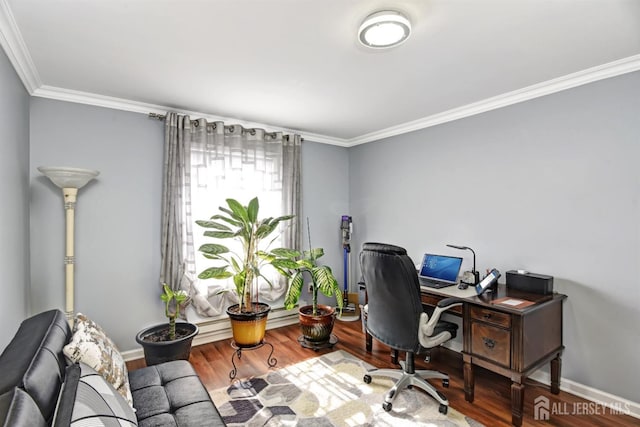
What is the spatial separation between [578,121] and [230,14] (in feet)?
8.68

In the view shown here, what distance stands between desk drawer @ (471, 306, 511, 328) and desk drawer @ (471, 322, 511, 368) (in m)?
0.04

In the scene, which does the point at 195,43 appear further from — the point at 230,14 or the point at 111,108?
the point at 111,108

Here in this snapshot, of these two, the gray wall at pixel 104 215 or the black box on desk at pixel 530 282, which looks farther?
the gray wall at pixel 104 215

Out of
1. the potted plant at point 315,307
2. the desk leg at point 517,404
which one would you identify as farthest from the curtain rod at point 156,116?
the desk leg at point 517,404

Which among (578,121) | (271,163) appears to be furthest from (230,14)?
(578,121)

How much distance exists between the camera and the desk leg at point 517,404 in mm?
2066

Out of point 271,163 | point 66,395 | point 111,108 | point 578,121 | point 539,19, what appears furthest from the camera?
point 271,163

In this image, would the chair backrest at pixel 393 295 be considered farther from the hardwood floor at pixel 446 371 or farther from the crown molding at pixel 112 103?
the crown molding at pixel 112 103

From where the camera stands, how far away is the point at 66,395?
110cm

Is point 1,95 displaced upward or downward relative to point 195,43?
downward

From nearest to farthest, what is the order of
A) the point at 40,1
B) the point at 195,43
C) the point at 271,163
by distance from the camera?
the point at 40,1 → the point at 195,43 → the point at 271,163

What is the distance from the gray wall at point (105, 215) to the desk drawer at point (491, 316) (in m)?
2.93

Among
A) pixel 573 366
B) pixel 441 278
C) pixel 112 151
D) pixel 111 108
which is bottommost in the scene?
pixel 573 366

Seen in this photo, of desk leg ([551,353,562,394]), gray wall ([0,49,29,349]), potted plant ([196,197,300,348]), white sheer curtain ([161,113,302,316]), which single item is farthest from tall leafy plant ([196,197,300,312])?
desk leg ([551,353,562,394])
